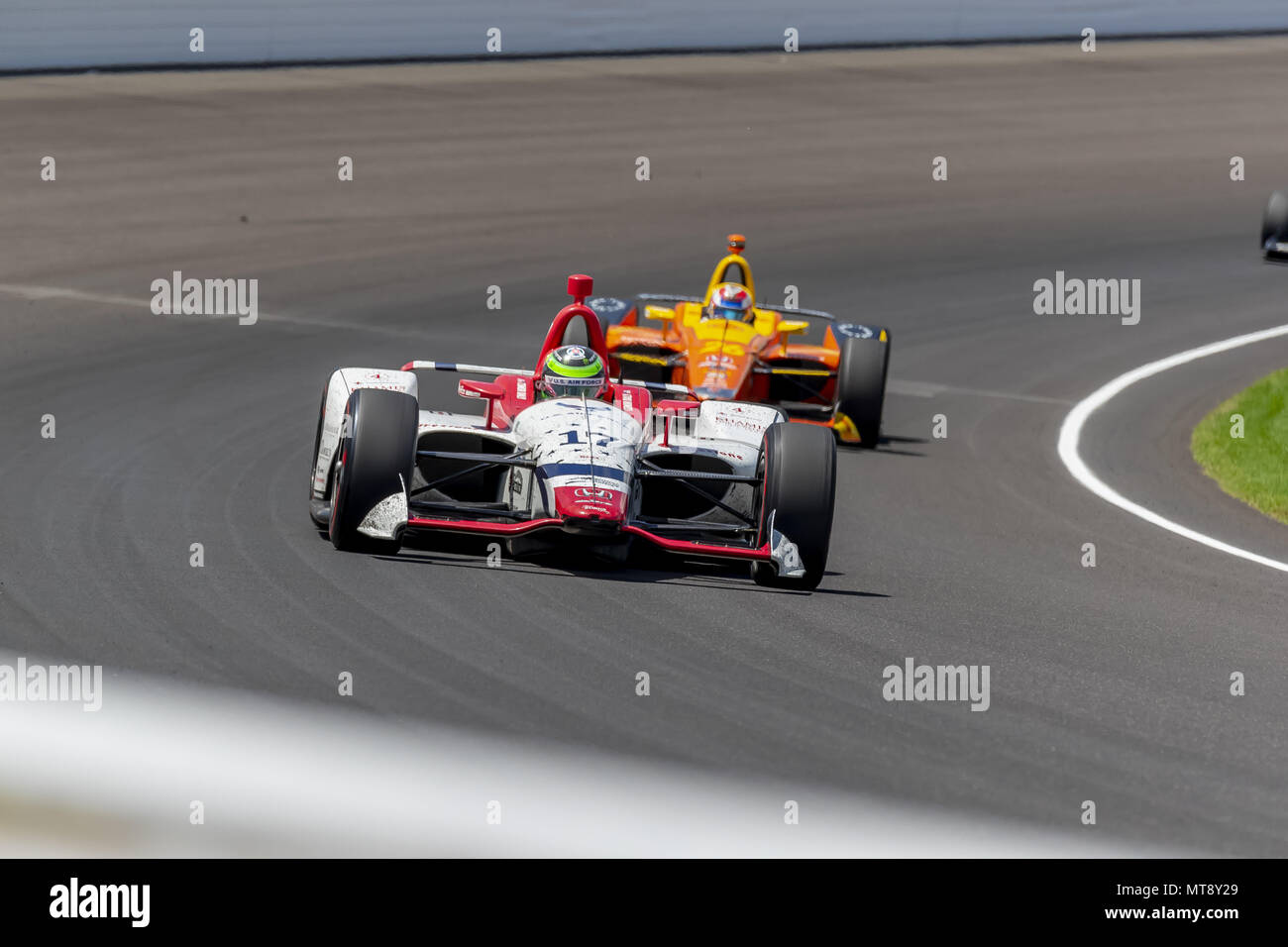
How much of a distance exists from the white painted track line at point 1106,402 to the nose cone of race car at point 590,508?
4.32 m

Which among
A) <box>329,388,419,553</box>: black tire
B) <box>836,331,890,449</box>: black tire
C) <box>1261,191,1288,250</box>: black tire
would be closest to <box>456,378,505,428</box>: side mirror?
<box>329,388,419,553</box>: black tire

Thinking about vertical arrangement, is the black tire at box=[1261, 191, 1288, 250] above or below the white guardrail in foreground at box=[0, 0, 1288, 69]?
below

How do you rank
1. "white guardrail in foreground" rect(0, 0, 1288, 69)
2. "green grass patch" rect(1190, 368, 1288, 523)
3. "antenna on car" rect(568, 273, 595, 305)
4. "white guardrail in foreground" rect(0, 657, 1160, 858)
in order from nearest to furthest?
1. "white guardrail in foreground" rect(0, 657, 1160, 858)
2. "antenna on car" rect(568, 273, 595, 305)
3. "green grass patch" rect(1190, 368, 1288, 523)
4. "white guardrail in foreground" rect(0, 0, 1288, 69)

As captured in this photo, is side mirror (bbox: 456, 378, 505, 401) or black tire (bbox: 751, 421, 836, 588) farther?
side mirror (bbox: 456, 378, 505, 401)

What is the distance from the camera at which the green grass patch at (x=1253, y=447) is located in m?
14.0

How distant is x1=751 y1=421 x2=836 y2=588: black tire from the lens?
10203 mm

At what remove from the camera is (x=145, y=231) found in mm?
21188

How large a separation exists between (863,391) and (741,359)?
986mm

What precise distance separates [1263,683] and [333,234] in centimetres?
1526

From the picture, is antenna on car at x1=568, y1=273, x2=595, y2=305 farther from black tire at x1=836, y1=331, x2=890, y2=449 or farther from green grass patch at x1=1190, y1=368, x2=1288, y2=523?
green grass patch at x1=1190, y1=368, x2=1288, y2=523

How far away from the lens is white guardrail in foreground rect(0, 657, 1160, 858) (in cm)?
524

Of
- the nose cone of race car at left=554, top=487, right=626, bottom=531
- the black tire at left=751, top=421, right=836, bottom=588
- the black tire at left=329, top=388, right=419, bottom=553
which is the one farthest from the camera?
the black tire at left=751, top=421, right=836, bottom=588

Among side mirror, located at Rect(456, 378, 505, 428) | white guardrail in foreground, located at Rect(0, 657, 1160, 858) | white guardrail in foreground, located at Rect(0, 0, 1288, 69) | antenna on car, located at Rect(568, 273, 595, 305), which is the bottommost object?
white guardrail in foreground, located at Rect(0, 657, 1160, 858)
